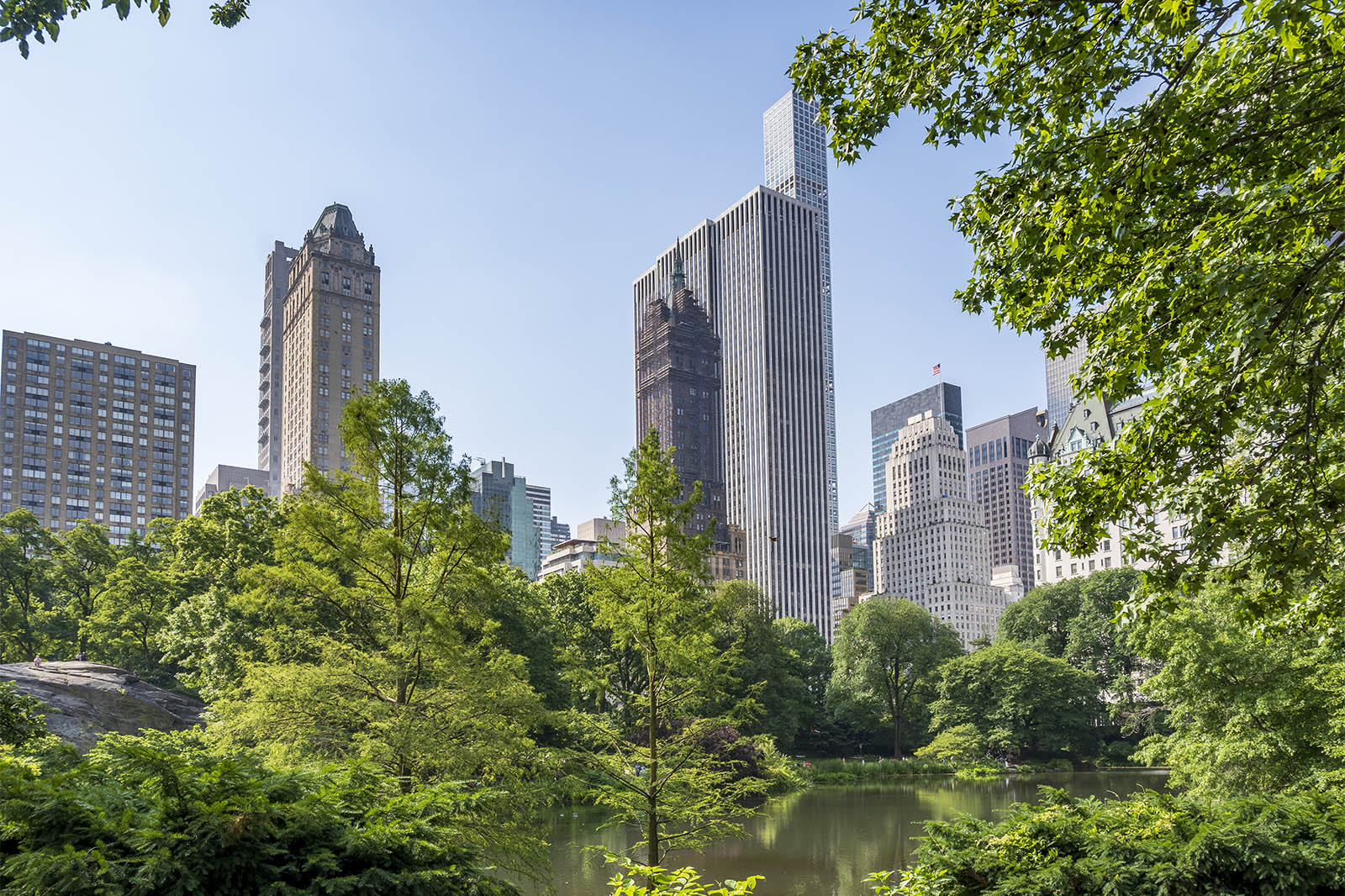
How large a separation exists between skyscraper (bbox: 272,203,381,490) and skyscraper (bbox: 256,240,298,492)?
7.41 m

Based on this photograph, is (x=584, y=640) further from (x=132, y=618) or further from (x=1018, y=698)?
(x=1018, y=698)

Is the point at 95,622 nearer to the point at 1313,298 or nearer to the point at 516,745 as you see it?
the point at 516,745

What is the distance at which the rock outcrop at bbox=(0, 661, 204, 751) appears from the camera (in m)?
22.6

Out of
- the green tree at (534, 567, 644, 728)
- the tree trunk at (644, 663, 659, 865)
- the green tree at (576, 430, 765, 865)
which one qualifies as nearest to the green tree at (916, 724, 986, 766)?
the green tree at (534, 567, 644, 728)

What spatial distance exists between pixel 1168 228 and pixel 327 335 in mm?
120238

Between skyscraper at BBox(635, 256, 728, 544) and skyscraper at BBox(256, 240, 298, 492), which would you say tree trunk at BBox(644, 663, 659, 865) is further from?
skyscraper at BBox(635, 256, 728, 544)

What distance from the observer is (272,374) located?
13700 centimetres

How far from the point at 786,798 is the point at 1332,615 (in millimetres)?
35033

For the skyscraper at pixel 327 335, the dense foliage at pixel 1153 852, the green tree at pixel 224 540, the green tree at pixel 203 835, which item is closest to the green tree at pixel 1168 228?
the dense foliage at pixel 1153 852

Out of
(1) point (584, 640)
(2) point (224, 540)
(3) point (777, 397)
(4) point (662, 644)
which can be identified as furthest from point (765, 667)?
(3) point (777, 397)

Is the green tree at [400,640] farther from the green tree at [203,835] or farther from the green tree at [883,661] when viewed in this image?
the green tree at [883,661]

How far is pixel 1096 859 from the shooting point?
8984mm

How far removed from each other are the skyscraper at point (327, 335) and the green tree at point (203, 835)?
112077 mm

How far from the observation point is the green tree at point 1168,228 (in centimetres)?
630
